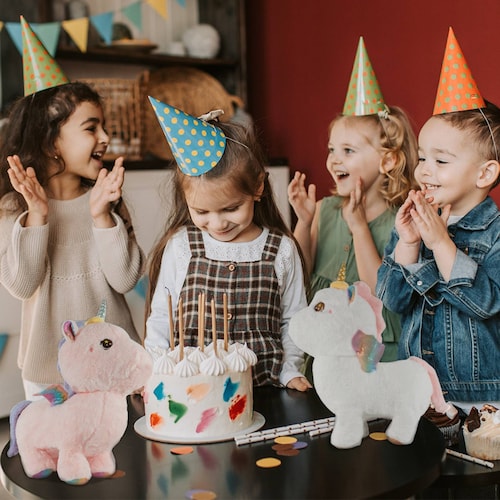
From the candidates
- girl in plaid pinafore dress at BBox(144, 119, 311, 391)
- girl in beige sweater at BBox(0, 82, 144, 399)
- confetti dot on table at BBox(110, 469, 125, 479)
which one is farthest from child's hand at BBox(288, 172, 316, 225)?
confetti dot on table at BBox(110, 469, 125, 479)

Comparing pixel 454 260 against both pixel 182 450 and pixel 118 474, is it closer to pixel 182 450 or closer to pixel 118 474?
pixel 182 450

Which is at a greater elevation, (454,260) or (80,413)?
(454,260)

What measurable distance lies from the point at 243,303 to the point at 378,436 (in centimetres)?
50

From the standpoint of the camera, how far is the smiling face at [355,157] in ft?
6.90

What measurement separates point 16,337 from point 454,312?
1.82 m

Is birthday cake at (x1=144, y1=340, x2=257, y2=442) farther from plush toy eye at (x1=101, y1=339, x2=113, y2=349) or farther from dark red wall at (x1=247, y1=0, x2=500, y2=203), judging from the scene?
dark red wall at (x1=247, y1=0, x2=500, y2=203)

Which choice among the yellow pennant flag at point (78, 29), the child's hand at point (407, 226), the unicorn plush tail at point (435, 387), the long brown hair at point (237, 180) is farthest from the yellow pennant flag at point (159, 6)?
the unicorn plush tail at point (435, 387)

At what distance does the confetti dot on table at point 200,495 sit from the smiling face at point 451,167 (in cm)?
86

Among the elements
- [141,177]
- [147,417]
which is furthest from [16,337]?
[147,417]

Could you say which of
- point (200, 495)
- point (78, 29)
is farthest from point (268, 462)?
point (78, 29)

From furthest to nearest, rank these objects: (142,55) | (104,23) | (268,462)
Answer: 1. (142,55)
2. (104,23)
3. (268,462)

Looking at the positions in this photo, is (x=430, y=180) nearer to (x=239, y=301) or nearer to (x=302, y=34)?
(x=239, y=301)

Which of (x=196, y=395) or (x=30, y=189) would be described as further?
(x=30, y=189)

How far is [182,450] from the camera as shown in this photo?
122 cm
